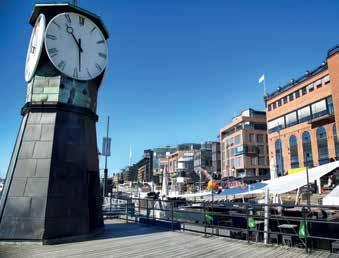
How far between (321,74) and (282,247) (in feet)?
160

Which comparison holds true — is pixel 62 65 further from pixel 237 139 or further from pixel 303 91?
pixel 237 139

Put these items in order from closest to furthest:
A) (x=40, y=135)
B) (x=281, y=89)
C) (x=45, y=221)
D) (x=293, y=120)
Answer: (x=45, y=221)
(x=40, y=135)
(x=293, y=120)
(x=281, y=89)

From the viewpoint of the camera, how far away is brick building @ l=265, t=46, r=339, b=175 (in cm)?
4544

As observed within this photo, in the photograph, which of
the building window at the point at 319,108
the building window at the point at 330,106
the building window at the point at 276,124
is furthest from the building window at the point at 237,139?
the building window at the point at 330,106

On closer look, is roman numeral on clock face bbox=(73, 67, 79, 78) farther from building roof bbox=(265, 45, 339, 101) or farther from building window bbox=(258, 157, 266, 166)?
building window bbox=(258, 157, 266, 166)

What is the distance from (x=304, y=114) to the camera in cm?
5372

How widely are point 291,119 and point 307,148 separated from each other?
25.2 feet

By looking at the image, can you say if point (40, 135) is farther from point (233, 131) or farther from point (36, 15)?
point (233, 131)

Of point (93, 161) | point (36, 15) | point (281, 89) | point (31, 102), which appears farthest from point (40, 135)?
point (281, 89)

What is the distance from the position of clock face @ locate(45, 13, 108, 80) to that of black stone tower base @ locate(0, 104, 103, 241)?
142 cm

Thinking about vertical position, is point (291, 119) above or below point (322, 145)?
above

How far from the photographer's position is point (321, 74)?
1934 inches

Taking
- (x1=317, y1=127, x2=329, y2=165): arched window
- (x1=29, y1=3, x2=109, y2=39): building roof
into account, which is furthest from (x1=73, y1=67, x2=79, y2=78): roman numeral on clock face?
(x1=317, y1=127, x2=329, y2=165): arched window

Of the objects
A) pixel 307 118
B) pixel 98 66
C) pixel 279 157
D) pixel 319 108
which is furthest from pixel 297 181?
pixel 279 157
